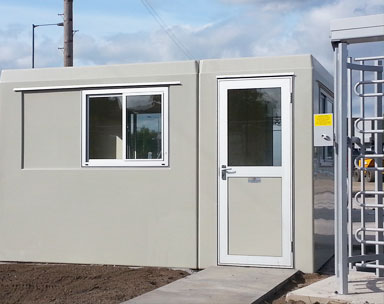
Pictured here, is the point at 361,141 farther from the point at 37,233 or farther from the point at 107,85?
the point at 37,233

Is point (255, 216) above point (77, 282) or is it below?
above

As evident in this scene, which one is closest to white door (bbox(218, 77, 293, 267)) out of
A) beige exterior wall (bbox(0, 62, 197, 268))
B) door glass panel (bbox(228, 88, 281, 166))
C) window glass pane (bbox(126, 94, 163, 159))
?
door glass panel (bbox(228, 88, 281, 166))

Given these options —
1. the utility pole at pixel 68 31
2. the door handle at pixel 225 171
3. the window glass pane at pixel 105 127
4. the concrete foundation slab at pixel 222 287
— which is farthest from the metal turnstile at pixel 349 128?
the utility pole at pixel 68 31

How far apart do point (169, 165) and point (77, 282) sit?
7.05 feet

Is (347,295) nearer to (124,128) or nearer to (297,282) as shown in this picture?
(297,282)

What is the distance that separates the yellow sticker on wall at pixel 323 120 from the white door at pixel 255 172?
3.68 ft

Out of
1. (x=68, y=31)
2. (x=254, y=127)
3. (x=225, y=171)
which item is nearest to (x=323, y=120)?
(x=254, y=127)

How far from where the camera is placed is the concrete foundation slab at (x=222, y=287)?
698 cm

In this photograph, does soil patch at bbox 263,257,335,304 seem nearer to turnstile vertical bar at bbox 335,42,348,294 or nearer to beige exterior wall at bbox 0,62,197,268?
turnstile vertical bar at bbox 335,42,348,294

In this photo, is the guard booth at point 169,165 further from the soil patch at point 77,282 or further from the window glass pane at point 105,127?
the soil patch at point 77,282

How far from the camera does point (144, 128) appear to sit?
9.41 metres

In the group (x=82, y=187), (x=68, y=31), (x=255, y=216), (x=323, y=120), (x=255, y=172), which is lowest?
(x=255, y=216)

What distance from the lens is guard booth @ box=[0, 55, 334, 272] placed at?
8.73 metres

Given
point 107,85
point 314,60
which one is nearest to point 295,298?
point 314,60
